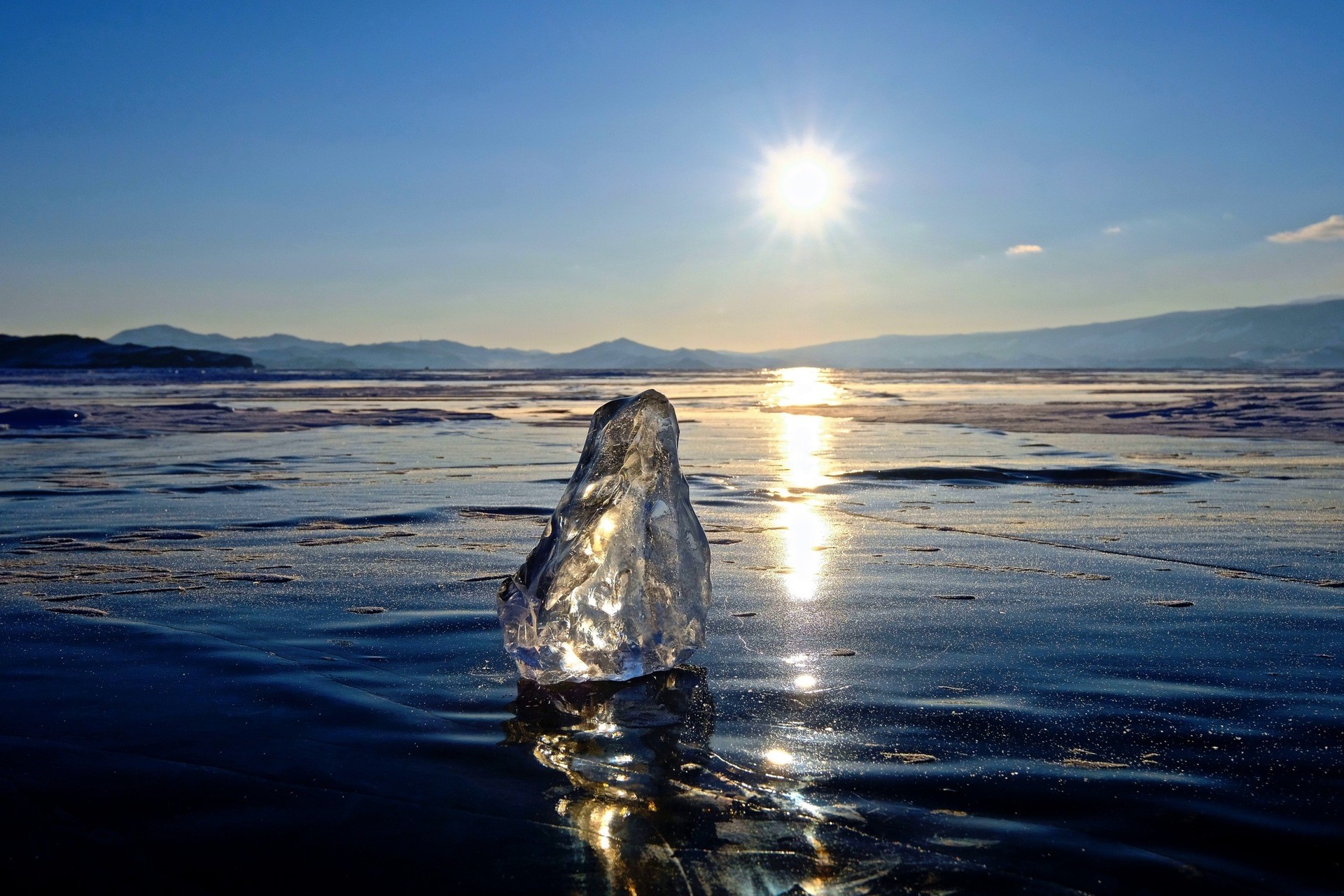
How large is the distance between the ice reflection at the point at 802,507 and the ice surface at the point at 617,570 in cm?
125

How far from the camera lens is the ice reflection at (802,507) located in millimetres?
5684

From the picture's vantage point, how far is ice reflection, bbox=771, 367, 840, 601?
5684 millimetres

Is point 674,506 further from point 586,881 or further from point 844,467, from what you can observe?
point 844,467

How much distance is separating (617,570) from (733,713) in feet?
2.66

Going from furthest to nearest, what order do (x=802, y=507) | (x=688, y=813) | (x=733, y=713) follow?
(x=802, y=507)
(x=733, y=713)
(x=688, y=813)

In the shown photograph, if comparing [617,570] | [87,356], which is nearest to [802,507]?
[617,570]

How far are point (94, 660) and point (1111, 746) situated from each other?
12.1 ft

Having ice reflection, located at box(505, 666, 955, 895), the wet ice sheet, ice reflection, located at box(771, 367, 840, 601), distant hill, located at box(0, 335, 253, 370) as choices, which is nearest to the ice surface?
the wet ice sheet

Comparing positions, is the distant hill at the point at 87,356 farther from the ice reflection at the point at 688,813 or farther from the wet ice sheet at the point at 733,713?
the ice reflection at the point at 688,813

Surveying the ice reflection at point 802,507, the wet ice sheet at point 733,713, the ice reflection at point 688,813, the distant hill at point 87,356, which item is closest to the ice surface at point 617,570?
the wet ice sheet at point 733,713

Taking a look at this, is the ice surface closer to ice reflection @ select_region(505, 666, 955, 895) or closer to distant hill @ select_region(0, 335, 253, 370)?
ice reflection @ select_region(505, 666, 955, 895)

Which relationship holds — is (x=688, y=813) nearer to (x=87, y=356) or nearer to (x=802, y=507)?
(x=802, y=507)

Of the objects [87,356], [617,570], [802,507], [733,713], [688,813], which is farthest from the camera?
[87,356]

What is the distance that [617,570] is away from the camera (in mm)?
3990
